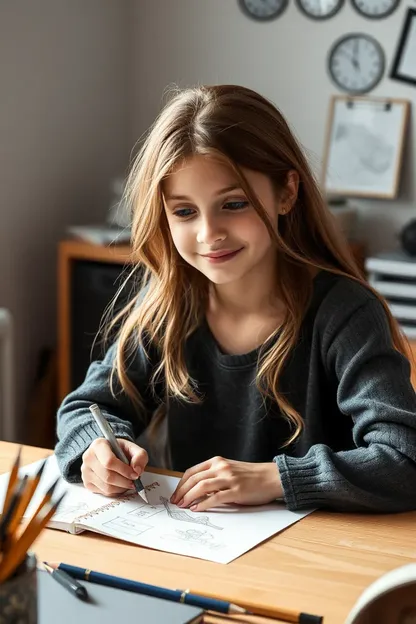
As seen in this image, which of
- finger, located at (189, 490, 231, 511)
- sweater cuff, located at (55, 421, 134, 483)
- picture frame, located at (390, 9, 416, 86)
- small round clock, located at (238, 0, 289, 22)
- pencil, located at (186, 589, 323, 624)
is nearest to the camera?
pencil, located at (186, 589, 323, 624)

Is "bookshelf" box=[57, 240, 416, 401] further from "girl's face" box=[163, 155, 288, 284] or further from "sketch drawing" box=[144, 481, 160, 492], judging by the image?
"sketch drawing" box=[144, 481, 160, 492]

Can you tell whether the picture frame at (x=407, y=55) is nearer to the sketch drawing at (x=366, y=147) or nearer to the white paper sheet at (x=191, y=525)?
the sketch drawing at (x=366, y=147)

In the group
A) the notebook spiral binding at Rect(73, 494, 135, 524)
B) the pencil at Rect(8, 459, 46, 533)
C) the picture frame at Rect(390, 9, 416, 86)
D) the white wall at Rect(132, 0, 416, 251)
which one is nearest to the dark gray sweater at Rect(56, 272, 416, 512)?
the notebook spiral binding at Rect(73, 494, 135, 524)

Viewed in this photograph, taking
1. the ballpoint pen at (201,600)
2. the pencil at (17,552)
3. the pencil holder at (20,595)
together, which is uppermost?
the pencil at (17,552)

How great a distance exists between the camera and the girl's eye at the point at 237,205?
1440 mm

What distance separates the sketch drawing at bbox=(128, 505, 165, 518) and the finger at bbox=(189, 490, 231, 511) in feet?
0.14

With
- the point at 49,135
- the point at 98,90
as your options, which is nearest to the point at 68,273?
the point at 49,135

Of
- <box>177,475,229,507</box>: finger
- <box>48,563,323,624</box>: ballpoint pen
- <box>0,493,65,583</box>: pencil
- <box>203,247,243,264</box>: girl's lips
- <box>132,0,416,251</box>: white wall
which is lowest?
<box>177,475,229,507</box>: finger

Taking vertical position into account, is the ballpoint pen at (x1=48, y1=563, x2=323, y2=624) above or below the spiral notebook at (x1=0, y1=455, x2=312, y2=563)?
above

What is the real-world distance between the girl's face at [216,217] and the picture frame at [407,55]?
1637 mm

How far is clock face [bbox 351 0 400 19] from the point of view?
2971mm

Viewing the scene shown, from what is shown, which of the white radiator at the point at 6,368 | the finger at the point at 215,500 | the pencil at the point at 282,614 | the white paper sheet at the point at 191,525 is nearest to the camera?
the pencil at the point at 282,614

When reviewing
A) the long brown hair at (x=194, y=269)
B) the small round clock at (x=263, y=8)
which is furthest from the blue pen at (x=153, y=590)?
the small round clock at (x=263, y=8)

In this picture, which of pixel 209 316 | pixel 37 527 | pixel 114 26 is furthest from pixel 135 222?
pixel 114 26
